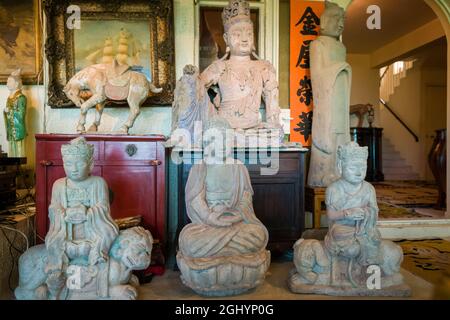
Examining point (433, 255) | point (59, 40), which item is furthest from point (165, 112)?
point (433, 255)

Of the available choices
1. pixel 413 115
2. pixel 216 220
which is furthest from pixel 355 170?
pixel 413 115

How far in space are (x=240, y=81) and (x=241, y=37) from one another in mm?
429

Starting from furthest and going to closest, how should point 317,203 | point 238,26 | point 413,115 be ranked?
1. point 413,115
2. point 317,203
3. point 238,26

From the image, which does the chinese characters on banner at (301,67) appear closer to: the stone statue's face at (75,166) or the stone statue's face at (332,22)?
the stone statue's face at (332,22)

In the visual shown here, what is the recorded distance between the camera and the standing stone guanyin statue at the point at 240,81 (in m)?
3.39

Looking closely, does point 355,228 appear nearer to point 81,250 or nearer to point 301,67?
point 81,250

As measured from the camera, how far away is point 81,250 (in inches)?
83.1

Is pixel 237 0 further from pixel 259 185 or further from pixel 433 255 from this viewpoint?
pixel 433 255

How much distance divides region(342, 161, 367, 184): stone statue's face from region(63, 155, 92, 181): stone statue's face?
1774 millimetres

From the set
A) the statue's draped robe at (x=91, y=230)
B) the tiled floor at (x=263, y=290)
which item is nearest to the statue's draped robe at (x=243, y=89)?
the tiled floor at (x=263, y=290)

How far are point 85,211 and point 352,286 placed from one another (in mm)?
1862

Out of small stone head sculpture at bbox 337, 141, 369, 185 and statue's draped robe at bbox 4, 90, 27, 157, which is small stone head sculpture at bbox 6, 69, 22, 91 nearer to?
statue's draped robe at bbox 4, 90, 27, 157

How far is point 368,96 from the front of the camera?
356 inches

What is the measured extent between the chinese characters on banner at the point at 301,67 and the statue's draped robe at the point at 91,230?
2566mm
